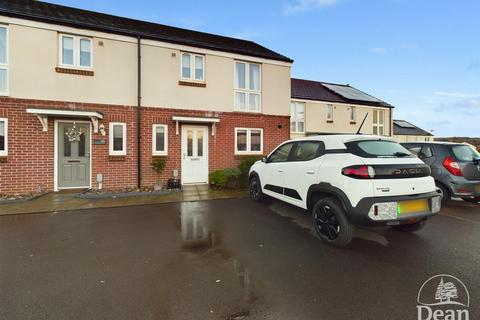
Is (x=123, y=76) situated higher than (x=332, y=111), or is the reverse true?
(x=332, y=111)

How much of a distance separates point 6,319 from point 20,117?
7.48 meters

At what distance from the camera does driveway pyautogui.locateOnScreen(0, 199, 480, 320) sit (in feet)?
7.53

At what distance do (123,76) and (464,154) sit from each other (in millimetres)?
10214

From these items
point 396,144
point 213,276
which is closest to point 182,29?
point 396,144

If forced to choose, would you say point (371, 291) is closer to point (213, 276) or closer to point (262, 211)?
point (213, 276)

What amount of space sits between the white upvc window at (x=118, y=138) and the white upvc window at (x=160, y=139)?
0.99m

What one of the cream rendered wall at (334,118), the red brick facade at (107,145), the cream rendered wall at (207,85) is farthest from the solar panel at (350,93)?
the red brick facade at (107,145)

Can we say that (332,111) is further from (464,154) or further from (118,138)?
(118,138)

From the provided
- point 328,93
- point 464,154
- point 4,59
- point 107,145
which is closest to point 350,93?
point 328,93

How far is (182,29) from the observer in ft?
39.0

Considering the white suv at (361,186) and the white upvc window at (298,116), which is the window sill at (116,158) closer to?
the white suv at (361,186)

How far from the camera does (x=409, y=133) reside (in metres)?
25.7

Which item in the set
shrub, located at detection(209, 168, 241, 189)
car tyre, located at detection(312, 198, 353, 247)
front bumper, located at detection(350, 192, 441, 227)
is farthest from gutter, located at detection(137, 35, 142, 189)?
front bumper, located at detection(350, 192, 441, 227)

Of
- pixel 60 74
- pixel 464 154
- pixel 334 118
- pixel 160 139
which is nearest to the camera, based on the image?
pixel 464 154
